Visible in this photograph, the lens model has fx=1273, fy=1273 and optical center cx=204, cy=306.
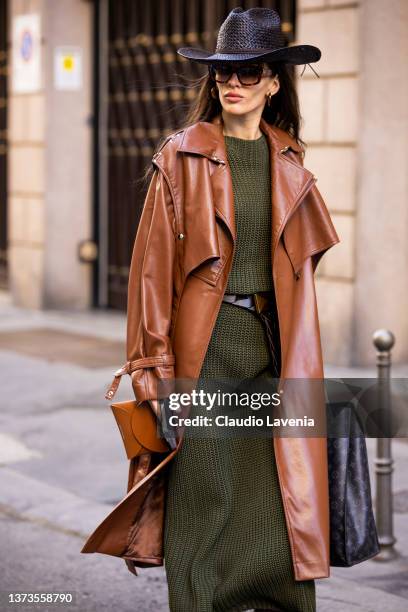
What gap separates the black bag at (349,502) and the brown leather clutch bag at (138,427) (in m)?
0.57

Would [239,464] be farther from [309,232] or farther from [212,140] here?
[212,140]

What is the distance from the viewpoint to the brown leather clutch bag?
376 centimetres

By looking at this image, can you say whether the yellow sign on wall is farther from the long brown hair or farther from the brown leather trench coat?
the brown leather trench coat

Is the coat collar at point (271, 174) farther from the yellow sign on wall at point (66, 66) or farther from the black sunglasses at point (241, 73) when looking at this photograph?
the yellow sign on wall at point (66, 66)

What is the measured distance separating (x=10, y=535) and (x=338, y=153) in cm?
511

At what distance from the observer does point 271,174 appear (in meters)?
3.89

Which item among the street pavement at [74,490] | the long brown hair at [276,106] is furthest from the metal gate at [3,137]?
the long brown hair at [276,106]

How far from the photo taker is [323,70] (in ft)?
32.7

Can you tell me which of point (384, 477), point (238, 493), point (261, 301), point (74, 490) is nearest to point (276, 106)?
point (261, 301)

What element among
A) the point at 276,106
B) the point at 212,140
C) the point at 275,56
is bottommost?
the point at 212,140

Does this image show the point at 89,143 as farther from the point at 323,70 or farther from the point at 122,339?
the point at 323,70

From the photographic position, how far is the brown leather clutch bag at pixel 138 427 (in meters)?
3.76

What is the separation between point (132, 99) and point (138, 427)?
991cm

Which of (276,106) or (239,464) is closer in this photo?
(239,464)
